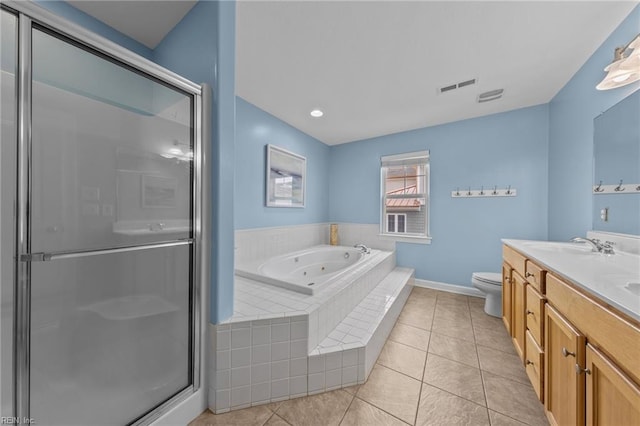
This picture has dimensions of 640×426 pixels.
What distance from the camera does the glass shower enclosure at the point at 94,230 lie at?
0.77 meters

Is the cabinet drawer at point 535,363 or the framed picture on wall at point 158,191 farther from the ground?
the framed picture on wall at point 158,191

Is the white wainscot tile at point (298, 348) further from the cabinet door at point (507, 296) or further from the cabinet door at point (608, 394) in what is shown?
the cabinet door at point (507, 296)

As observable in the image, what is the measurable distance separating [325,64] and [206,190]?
4.85ft

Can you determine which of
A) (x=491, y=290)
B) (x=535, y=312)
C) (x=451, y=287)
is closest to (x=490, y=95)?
(x=491, y=290)

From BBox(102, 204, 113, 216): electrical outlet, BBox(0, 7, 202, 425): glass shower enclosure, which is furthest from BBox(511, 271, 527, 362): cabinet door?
BBox(102, 204, 113, 216): electrical outlet

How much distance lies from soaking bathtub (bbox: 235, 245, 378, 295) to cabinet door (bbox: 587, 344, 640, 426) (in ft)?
4.41

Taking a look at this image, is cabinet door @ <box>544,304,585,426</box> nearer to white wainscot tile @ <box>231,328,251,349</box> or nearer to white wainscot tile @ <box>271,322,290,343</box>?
white wainscot tile @ <box>271,322,290,343</box>

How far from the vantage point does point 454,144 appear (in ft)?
10.0

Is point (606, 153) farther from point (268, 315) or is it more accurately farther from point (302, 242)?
point (302, 242)

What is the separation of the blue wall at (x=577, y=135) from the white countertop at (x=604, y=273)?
0.75 meters

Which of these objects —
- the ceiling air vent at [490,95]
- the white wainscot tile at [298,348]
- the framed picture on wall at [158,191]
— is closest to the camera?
the framed picture on wall at [158,191]

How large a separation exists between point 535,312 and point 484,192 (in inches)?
77.9

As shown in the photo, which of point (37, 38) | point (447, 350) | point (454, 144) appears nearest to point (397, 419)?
point (447, 350)

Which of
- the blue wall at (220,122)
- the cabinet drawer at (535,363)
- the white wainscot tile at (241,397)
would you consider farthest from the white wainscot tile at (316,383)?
the cabinet drawer at (535,363)
